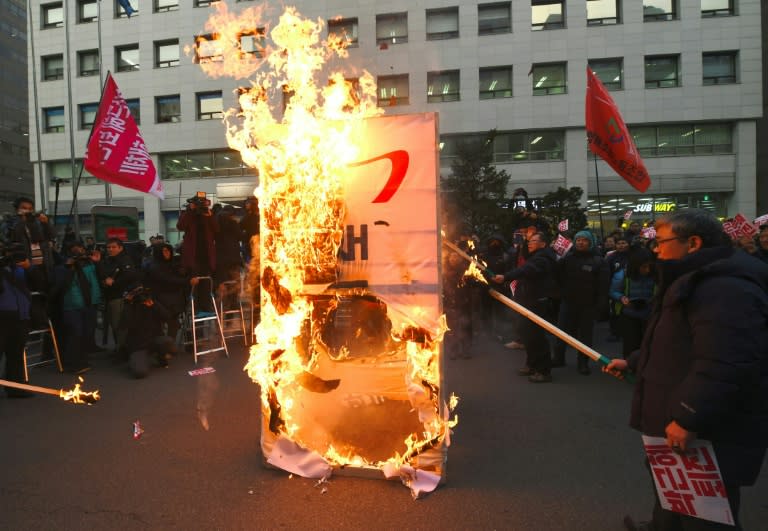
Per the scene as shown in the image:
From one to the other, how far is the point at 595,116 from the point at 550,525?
7.88 metres

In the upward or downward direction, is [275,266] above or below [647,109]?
below

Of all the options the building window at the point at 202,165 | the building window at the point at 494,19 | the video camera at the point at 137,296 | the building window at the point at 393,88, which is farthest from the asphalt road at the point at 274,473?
the building window at the point at 202,165

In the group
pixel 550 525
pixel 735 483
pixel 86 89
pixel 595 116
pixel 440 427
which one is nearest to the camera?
pixel 735 483

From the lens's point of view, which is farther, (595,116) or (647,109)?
(647,109)

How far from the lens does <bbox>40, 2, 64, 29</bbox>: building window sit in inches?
1251

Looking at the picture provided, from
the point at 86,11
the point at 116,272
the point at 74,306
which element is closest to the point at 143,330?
the point at 74,306

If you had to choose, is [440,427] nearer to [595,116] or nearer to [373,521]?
[373,521]

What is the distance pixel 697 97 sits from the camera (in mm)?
24656

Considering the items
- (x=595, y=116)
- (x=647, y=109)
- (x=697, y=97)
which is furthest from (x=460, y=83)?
(x=595, y=116)

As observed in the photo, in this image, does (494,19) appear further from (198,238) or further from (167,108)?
(198,238)

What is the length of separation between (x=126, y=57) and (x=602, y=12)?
26320mm

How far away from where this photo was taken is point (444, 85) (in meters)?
25.9

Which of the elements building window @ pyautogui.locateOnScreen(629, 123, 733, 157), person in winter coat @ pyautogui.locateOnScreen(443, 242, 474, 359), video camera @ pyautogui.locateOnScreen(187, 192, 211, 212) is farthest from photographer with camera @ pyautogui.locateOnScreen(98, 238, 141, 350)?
building window @ pyautogui.locateOnScreen(629, 123, 733, 157)

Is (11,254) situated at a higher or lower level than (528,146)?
lower
